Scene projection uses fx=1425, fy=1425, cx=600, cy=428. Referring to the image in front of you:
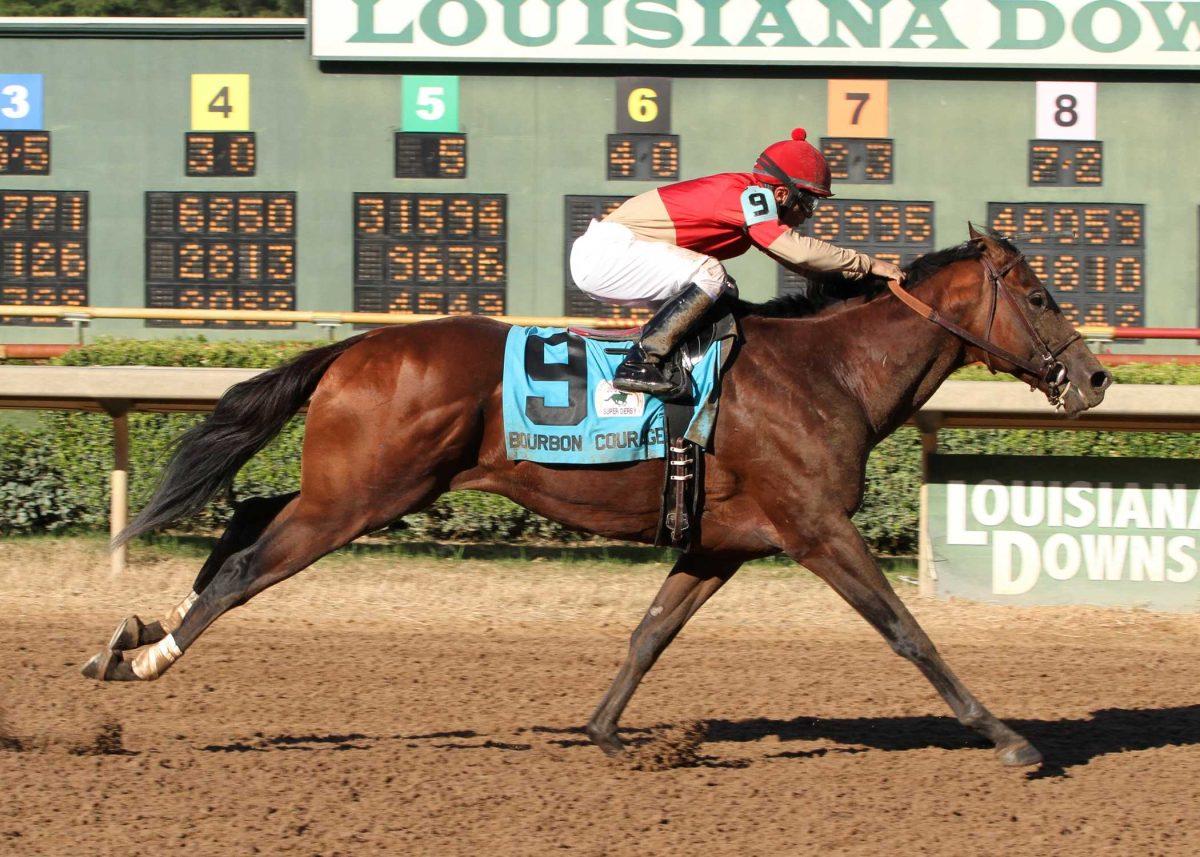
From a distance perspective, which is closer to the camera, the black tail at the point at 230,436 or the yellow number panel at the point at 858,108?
the black tail at the point at 230,436

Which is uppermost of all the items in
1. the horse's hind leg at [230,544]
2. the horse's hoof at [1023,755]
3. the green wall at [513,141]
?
the green wall at [513,141]

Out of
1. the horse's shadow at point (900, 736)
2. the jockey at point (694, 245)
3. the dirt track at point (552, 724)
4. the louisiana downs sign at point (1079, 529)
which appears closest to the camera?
the dirt track at point (552, 724)

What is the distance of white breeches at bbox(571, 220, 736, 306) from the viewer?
4.60 meters

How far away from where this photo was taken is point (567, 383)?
14.8 feet

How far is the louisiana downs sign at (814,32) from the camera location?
1275 cm

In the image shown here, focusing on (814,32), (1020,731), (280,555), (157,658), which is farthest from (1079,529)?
(814,32)

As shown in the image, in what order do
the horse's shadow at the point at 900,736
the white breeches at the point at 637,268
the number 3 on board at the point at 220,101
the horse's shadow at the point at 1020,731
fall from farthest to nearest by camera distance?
the number 3 on board at the point at 220,101 → the horse's shadow at the point at 1020,731 → the horse's shadow at the point at 900,736 → the white breeches at the point at 637,268

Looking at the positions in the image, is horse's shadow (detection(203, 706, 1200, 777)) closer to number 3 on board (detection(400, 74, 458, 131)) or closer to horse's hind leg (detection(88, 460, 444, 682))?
horse's hind leg (detection(88, 460, 444, 682))

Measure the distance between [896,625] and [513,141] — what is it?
30.3 feet

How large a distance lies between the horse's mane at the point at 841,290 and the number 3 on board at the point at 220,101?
9.17 m

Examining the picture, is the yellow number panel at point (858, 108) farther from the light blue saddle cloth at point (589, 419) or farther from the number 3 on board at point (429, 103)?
the light blue saddle cloth at point (589, 419)

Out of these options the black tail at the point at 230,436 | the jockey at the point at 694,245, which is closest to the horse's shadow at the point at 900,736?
the black tail at the point at 230,436

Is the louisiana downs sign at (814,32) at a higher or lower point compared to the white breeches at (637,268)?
higher

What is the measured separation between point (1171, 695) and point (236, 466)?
11.9ft
